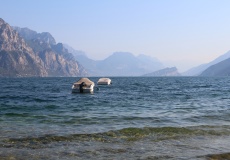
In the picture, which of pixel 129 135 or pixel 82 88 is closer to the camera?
pixel 129 135

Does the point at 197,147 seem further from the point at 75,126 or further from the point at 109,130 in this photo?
the point at 75,126

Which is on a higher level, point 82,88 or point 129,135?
point 82,88

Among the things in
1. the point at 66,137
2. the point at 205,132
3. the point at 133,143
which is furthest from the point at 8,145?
the point at 205,132

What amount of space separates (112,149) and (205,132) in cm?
735

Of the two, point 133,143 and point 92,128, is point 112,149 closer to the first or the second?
point 133,143

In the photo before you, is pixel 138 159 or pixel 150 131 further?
pixel 150 131

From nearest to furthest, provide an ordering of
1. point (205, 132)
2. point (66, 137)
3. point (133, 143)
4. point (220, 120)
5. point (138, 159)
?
point (138, 159), point (133, 143), point (66, 137), point (205, 132), point (220, 120)

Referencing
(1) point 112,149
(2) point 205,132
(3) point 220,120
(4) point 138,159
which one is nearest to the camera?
(4) point 138,159

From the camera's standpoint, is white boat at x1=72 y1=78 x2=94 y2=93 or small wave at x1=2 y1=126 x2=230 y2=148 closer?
small wave at x1=2 y1=126 x2=230 y2=148

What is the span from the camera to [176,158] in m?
12.4

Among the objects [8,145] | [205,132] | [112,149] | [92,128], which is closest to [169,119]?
[205,132]

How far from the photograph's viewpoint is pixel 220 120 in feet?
78.3

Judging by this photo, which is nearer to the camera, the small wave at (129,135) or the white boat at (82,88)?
the small wave at (129,135)

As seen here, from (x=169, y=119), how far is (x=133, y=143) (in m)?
9.31
